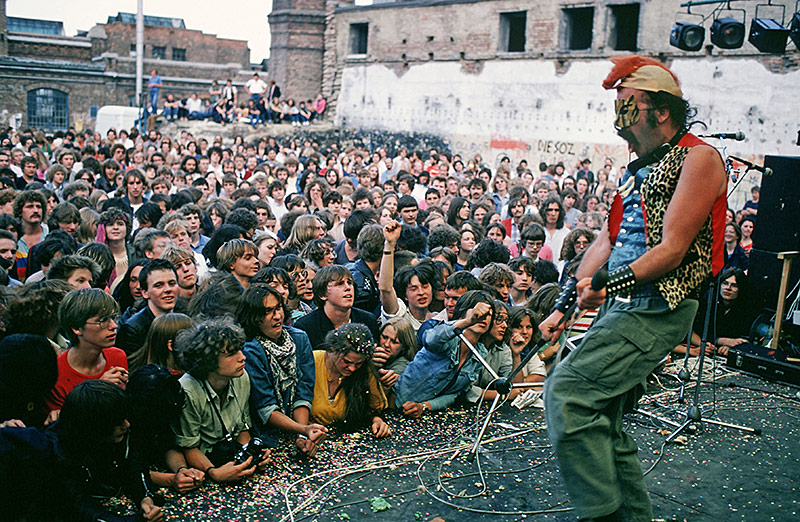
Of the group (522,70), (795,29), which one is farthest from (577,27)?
(795,29)

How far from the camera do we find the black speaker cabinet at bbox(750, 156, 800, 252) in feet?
24.8

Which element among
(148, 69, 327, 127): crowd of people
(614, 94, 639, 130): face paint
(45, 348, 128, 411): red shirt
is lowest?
(45, 348, 128, 411): red shirt

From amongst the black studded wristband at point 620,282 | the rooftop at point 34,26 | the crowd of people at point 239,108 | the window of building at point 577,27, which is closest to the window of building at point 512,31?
the window of building at point 577,27

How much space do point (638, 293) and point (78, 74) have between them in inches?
1524

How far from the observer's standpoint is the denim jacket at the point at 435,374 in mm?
5316

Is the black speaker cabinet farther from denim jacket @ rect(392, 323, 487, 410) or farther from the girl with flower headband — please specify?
the girl with flower headband

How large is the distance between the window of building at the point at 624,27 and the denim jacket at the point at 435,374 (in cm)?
1839

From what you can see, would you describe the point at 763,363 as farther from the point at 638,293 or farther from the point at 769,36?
the point at 769,36

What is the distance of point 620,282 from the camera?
3.07 meters

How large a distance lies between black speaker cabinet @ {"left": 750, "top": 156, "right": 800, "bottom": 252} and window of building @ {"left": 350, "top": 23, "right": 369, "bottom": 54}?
23.9 meters

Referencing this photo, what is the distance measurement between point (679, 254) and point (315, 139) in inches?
1038

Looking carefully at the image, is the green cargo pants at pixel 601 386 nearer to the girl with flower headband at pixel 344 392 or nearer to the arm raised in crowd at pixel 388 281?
the girl with flower headband at pixel 344 392

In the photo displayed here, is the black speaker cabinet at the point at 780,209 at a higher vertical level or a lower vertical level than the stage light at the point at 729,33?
lower

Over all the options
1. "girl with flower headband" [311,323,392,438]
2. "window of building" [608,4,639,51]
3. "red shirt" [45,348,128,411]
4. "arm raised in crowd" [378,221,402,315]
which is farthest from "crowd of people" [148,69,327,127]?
"red shirt" [45,348,128,411]
